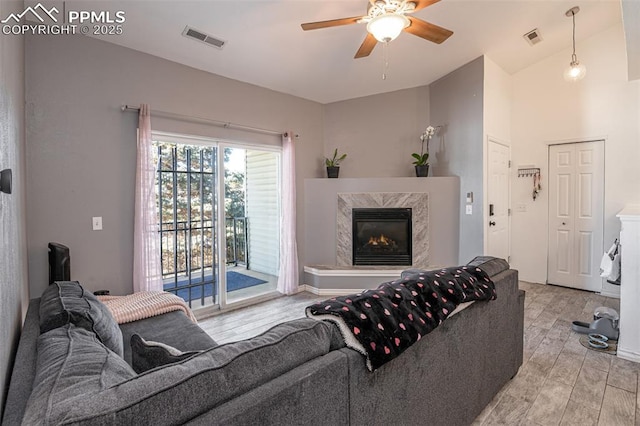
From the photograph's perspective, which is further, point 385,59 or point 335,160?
point 335,160

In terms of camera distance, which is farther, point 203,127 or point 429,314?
point 203,127

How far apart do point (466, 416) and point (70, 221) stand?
3.27 m

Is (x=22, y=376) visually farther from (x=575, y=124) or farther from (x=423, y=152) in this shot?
(x=575, y=124)

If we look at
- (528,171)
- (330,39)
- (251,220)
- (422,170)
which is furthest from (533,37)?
(251,220)

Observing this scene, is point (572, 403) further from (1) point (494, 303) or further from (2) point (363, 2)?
(2) point (363, 2)

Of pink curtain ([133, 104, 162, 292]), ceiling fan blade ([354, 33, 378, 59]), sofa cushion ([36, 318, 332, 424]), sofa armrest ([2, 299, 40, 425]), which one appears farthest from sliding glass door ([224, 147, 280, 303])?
sofa cushion ([36, 318, 332, 424])

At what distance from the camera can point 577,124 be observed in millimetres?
4641

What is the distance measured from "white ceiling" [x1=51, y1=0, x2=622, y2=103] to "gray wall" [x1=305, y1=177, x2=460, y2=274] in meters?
1.38

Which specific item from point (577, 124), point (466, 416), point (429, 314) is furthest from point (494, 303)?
point (577, 124)

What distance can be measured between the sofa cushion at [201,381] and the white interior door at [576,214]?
5.14 meters

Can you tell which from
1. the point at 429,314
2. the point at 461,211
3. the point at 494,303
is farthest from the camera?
the point at 461,211

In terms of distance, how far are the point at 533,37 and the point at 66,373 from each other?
5.39 meters

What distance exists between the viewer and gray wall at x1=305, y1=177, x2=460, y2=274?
4.56m

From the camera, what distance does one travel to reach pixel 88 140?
288cm
